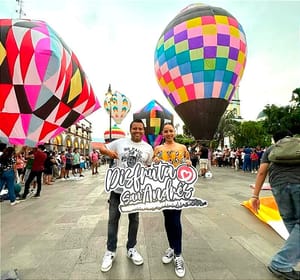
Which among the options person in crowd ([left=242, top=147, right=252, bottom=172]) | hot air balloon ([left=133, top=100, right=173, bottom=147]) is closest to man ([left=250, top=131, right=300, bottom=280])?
person in crowd ([left=242, top=147, right=252, bottom=172])

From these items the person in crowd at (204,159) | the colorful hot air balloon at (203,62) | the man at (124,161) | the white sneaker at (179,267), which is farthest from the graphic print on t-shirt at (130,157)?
the colorful hot air balloon at (203,62)

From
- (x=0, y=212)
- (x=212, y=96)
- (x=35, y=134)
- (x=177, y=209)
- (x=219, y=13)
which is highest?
(x=219, y=13)

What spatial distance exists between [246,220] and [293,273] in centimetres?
228

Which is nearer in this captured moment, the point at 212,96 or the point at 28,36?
the point at 28,36

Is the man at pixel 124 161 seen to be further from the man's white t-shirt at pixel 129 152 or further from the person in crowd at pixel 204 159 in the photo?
the person in crowd at pixel 204 159

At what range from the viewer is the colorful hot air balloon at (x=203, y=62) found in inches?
558

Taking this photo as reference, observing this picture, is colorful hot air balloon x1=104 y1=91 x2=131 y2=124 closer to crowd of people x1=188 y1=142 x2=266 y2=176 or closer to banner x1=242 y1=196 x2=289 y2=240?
crowd of people x1=188 y1=142 x2=266 y2=176

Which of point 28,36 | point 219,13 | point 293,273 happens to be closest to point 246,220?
point 293,273

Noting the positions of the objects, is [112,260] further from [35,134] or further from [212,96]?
[212,96]

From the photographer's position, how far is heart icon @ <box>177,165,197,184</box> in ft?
10.2

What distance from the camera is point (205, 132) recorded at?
15.1 meters

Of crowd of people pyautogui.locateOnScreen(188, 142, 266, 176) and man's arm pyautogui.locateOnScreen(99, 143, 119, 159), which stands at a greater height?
man's arm pyautogui.locateOnScreen(99, 143, 119, 159)

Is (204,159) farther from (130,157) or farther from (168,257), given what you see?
(130,157)

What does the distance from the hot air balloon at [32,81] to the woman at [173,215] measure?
5.57 feet
